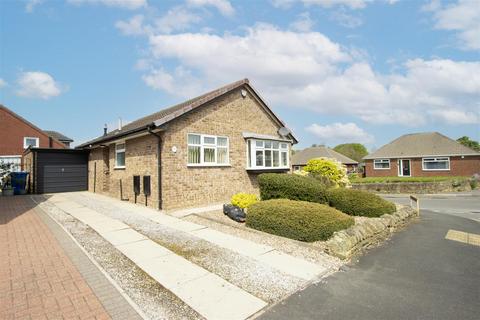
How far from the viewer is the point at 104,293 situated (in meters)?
4.00

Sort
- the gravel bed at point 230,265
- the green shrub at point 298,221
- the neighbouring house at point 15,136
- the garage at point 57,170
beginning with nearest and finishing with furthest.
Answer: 1. the gravel bed at point 230,265
2. the green shrub at point 298,221
3. the garage at point 57,170
4. the neighbouring house at point 15,136

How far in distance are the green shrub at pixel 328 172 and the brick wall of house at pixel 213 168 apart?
Answer: 3.89m

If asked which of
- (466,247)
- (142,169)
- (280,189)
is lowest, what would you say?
(466,247)

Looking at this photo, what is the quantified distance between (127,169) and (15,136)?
83.3 ft

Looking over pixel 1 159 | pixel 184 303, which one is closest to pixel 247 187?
pixel 184 303

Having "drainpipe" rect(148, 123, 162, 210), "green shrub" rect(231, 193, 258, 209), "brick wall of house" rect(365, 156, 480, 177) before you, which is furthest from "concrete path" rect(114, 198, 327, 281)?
"brick wall of house" rect(365, 156, 480, 177)

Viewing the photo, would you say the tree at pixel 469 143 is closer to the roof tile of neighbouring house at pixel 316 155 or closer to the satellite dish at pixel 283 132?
the roof tile of neighbouring house at pixel 316 155

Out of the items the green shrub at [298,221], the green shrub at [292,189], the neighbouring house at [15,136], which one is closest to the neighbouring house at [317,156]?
the green shrub at [292,189]

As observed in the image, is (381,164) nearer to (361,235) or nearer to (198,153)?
(198,153)

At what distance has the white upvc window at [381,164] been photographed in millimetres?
32194

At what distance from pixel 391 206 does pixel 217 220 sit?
21.9 ft

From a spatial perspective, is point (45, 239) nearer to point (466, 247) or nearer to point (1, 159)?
point (466, 247)

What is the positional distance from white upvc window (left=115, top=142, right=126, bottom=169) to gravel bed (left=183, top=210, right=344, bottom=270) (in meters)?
6.69

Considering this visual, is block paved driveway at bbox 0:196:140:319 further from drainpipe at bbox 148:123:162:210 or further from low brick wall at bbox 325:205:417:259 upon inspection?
low brick wall at bbox 325:205:417:259
